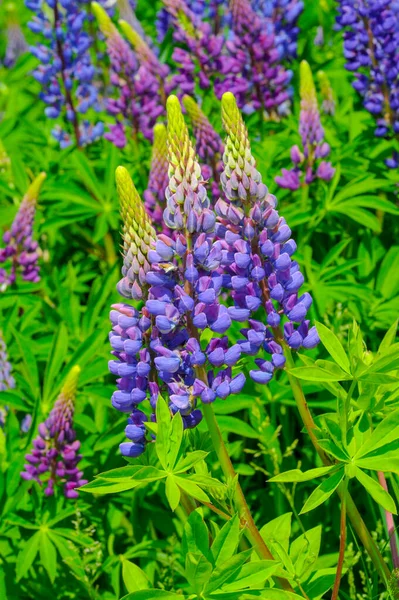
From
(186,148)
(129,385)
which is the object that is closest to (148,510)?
(129,385)

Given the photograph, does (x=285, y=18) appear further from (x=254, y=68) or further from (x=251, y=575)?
(x=251, y=575)

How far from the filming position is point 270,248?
6.31 ft

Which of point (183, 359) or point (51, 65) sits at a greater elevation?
point (51, 65)

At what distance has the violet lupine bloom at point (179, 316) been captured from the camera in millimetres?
1782

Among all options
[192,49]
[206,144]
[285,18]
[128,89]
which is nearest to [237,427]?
[206,144]

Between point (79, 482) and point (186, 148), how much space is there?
1.32 m

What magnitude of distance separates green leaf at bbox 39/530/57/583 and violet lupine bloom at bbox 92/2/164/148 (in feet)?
6.41

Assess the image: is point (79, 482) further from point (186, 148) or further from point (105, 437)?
point (186, 148)

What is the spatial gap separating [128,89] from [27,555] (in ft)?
7.32

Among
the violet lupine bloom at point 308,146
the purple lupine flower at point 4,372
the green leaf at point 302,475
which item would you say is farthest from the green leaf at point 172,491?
the violet lupine bloom at point 308,146

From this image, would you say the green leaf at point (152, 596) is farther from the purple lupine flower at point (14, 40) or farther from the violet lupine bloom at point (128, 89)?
the purple lupine flower at point (14, 40)

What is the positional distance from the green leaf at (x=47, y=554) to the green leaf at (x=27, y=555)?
2 centimetres

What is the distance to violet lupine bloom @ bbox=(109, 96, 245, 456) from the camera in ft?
5.85

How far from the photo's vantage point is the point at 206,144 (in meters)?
3.06
